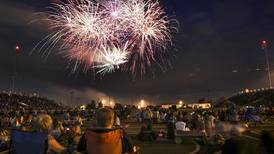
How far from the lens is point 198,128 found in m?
24.8

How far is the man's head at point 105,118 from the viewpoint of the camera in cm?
576

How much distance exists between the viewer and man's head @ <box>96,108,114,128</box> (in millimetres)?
5762

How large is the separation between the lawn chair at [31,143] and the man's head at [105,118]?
85 centimetres

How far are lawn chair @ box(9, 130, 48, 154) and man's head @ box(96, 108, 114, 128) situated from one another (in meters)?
0.85

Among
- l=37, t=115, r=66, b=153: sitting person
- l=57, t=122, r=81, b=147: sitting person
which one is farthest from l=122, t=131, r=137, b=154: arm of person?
l=57, t=122, r=81, b=147: sitting person

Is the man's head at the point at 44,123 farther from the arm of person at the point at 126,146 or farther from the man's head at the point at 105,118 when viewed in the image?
the arm of person at the point at 126,146

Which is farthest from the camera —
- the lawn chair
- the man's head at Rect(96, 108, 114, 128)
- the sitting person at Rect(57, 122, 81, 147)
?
the sitting person at Rect(57, 122, 81, 147)

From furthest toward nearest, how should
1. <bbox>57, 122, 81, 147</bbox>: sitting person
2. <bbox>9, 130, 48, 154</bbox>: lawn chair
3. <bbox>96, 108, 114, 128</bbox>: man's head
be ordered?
<bbox>57, 122, 81, 147</bbox>: sitting person → <bbox>9, 130, 48, 154</bbox>: lawn chair → <bbox>96, 108, 114, 128</bbox>: man's head

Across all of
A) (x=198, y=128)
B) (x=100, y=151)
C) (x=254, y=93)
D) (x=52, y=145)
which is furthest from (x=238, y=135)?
(x=254, y=93)

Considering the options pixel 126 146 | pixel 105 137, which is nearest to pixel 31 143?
pixel 105 137

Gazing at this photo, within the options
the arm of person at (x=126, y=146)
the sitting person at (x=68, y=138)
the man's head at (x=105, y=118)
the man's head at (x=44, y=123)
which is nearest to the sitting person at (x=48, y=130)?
the man's head at (x=44, y=123)

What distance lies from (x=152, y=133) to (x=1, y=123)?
2231cm

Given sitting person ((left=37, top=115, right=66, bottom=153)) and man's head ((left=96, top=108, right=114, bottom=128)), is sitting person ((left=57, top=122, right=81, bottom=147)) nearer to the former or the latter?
sitting person ((left=37, top=115, right=66, bottom=153))

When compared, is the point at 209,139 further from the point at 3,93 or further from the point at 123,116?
the point at 3,93
